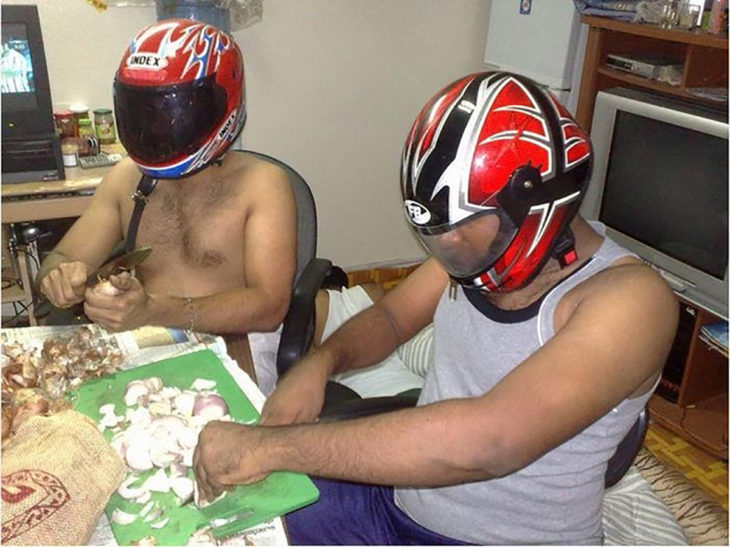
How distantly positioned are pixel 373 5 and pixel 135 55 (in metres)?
1.63

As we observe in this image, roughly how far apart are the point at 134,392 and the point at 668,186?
5.59ft

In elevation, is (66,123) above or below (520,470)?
above

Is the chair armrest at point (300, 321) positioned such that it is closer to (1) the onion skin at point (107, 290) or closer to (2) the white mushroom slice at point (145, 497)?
(1) the onion skin at point (107, 290)

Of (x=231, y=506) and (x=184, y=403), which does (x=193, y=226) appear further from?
(x=231, y=506)

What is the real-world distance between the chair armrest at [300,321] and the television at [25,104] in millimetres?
1059

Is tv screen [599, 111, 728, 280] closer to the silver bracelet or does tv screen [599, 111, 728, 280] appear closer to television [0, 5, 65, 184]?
the silver bracelet

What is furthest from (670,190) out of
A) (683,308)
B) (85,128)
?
(85,128)

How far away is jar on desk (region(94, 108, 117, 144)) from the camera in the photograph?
2.48 metres

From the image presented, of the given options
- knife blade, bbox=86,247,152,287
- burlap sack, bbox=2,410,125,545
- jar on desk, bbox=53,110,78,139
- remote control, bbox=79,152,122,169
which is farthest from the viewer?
jar on desk, bbox=53,110,78,139

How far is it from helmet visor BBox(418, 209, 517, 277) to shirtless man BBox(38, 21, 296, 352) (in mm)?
582

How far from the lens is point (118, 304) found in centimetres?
122

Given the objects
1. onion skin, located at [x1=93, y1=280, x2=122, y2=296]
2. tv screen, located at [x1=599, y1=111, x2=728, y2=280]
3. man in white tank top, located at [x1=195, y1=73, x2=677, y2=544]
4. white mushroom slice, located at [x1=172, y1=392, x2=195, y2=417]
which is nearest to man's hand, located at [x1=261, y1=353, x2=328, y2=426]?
man in white tank top, located at [x1=195, y1=73, x2=677, y2=544]

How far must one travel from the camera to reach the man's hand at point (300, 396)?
43.1 inches

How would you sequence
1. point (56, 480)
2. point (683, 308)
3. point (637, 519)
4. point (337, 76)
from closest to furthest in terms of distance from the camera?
point (56, 480) → point (637, 519) → point (683, 308) → point (337, 76)
